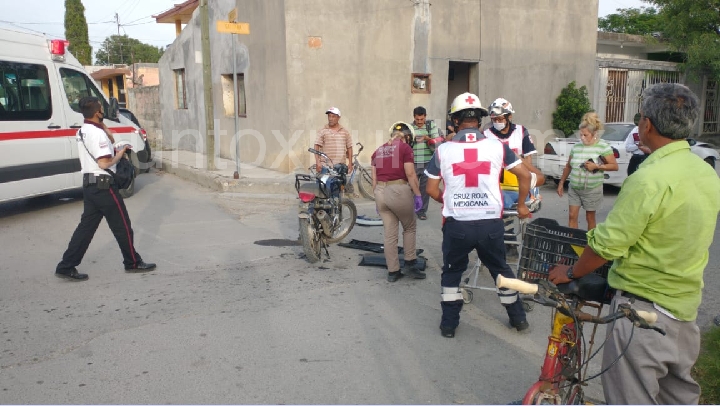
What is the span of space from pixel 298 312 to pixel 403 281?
53.3 inches

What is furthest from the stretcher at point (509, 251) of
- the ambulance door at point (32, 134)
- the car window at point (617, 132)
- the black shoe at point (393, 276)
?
the ambulance door at point (32, 134)

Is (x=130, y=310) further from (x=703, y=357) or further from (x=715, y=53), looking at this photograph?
(x=715, y=53)

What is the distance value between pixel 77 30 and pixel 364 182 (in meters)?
45.1

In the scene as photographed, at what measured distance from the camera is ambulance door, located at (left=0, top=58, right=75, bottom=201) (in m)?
8.09

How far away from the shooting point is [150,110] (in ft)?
68.4

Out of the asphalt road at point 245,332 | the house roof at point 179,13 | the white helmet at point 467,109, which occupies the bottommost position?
the asphalt road at point 245,332

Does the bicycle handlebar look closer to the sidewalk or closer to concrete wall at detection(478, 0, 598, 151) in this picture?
the sidewalk

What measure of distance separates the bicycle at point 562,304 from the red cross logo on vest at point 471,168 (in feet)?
3.85

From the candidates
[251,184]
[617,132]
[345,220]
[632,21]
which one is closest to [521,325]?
[345,220]

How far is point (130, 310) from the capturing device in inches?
196

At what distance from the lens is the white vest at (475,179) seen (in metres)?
4.09

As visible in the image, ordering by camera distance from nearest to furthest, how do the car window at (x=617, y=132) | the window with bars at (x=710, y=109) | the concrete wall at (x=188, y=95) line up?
the car window at (x=617, y=132)
the concrete wall at (x=188, y=95)
the window with bars at (x=710, y=109)

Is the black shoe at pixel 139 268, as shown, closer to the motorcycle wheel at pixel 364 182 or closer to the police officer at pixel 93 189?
the police officer at pixel 93 189

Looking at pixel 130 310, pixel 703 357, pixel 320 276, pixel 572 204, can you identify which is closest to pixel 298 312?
pixel 320 276
